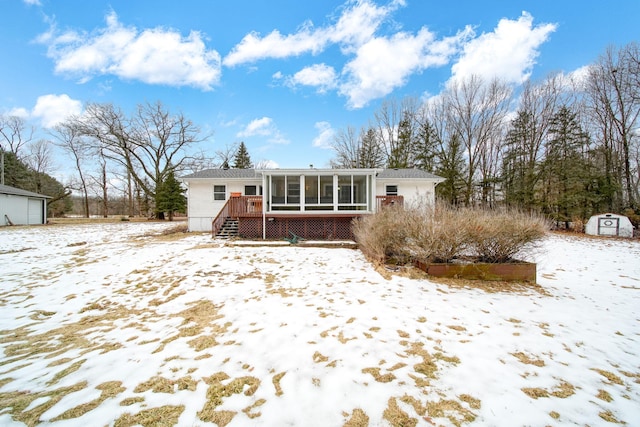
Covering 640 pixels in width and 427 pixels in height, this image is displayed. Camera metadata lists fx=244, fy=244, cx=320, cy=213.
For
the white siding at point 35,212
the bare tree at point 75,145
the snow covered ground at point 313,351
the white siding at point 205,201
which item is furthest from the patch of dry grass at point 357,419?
the bare tree at point 75,145

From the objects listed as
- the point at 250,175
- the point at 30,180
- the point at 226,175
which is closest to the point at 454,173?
the point at 250,175

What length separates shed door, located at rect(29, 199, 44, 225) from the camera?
820 inches

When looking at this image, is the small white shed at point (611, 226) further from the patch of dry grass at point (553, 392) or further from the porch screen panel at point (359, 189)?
the patch of dry grass at point (553, 392)

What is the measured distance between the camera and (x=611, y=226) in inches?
565

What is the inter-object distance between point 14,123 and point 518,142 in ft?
180

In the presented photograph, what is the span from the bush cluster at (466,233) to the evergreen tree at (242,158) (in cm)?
3479

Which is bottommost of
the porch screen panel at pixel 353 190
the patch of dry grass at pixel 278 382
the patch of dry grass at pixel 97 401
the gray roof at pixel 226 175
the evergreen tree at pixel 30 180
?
the patch of dry grass at pixel 97 401

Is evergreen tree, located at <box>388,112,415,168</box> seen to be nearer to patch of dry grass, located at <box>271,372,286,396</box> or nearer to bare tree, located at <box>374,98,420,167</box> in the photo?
bare tree, located at <box>374,98,420,167</box>

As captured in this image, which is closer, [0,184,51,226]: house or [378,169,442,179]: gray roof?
[378,169,442,179]: gray roof

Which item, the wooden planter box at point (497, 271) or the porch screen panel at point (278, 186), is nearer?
the wooden planter box at point (497, 271)

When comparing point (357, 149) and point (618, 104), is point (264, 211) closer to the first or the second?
point (357, 149)

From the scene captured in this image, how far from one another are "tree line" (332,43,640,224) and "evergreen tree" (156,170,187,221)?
20.5 metres

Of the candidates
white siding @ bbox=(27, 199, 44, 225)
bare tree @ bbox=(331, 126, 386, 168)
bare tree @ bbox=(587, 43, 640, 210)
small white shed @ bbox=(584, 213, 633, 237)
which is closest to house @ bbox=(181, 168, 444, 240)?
Result: small white shed @ bbox=(584, 213, 633, 237)

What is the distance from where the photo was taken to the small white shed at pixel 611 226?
1407 centimetres
